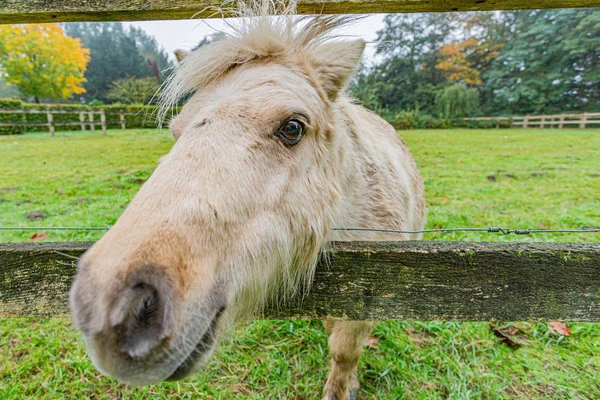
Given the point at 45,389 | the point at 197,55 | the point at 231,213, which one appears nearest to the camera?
the point at 231,213

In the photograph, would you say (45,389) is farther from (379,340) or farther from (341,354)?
(379,340)

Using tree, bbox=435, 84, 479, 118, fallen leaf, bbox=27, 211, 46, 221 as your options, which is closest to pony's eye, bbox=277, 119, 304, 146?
fallen leaf, bbox=27, 211, 46, 221

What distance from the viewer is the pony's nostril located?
2.54 ft

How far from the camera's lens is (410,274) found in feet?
3.97

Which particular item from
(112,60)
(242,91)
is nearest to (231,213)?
(242,91)

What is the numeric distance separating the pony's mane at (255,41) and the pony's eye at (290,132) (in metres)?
0.44

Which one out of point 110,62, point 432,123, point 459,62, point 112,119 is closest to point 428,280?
point 112,119

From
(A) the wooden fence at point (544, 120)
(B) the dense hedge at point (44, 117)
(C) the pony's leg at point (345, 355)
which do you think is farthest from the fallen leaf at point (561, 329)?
(A) the wooden fence at point (544, 120)

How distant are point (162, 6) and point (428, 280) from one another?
1.54 m

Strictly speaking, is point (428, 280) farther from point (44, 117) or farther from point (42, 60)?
point (42, 60)

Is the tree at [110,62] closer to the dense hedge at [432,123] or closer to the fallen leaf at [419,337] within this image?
the dense hedge at [432,123]

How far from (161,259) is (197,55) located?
114cm

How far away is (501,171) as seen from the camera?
26.7 feet

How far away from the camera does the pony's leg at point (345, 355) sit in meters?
1.95
